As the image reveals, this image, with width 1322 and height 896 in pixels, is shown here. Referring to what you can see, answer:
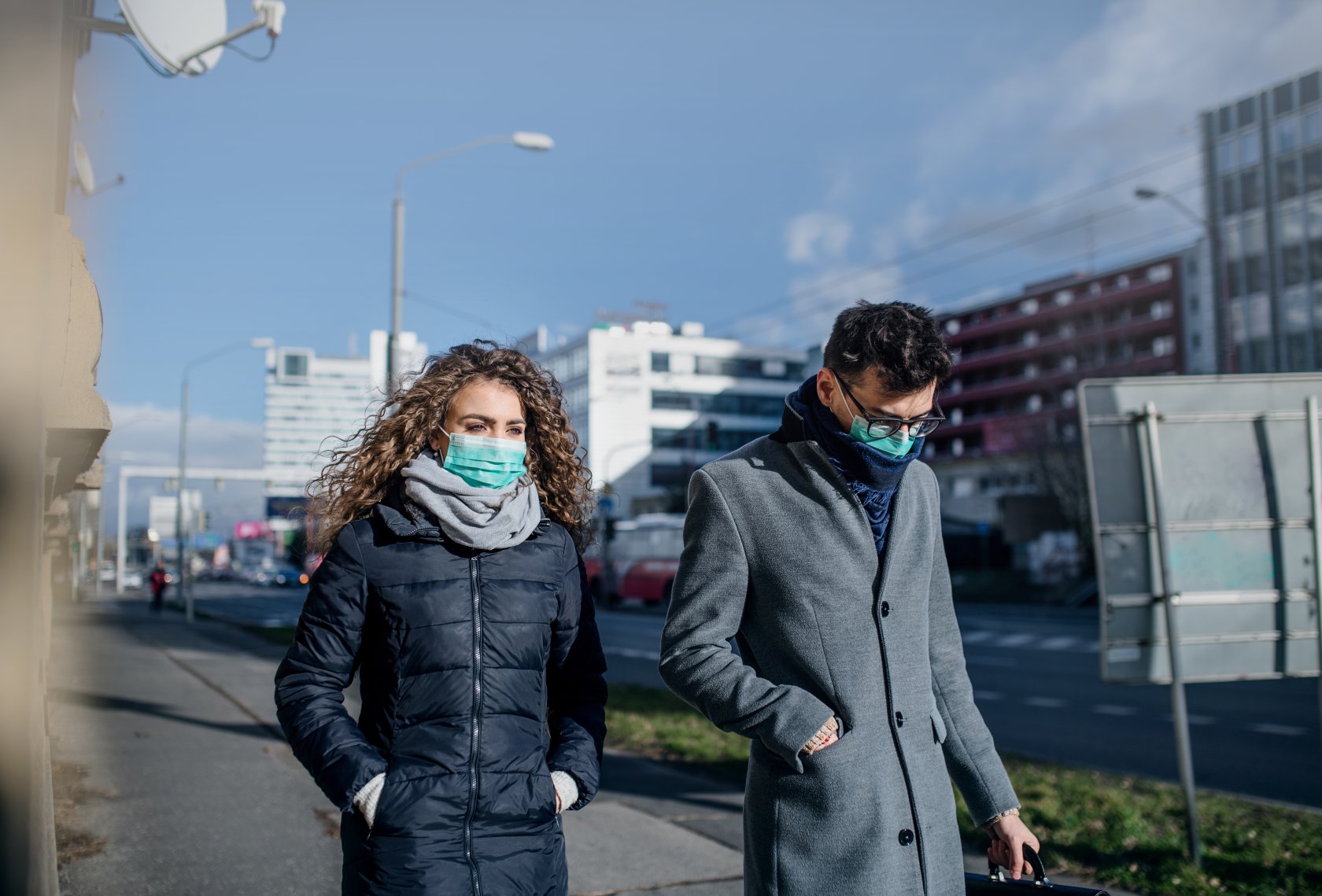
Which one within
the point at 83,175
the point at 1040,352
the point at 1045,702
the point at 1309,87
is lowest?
the point at 1045,702

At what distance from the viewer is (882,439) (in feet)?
8.42

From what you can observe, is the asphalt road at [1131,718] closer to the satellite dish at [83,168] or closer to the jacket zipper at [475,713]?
the jacket zipper at [475,713]

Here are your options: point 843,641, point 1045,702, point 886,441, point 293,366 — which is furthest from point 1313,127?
point 843,641

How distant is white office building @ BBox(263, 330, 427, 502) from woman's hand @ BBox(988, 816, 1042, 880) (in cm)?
183

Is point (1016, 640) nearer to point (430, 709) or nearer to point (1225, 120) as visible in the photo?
point (430, 709)

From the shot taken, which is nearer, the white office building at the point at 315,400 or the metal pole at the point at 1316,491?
the white office building at the point at 315,400

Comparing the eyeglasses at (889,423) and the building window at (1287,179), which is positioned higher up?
the building window at (1287,179)

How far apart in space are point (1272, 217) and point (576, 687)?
204ft

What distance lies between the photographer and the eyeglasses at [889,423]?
100.0 inches

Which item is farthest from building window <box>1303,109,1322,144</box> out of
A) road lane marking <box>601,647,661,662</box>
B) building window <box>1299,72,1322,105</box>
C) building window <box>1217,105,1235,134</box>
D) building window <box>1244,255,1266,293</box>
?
road lane marking <box>601,647,661,662</box>

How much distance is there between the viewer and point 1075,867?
5430 mm

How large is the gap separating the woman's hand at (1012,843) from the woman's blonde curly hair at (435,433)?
1.23 meters

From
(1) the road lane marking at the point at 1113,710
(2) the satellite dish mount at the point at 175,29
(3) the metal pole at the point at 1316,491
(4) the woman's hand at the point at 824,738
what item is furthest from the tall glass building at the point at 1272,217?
(4) the woman's hand at the point at 824,738

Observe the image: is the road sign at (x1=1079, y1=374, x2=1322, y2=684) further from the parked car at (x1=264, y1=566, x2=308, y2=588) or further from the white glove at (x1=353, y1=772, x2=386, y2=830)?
the parked car at (x1=264, y1=566, x2=308, y2=588)
